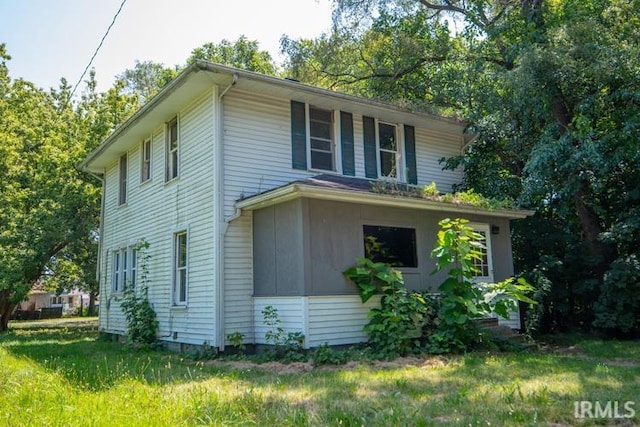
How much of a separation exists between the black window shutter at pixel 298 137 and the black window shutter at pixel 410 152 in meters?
3.00

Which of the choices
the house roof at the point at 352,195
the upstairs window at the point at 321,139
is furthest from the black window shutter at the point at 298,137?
the house roof at the point at 352,195

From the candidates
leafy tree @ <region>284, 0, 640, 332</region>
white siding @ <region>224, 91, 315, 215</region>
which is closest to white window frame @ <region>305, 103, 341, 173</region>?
white siding @ <region>224, 91, 315, 215</region>

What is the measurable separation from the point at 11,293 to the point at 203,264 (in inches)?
493

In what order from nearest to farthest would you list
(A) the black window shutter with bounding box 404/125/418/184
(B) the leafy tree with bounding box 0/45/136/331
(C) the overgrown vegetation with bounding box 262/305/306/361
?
(C) the overgrown vegetation with bounding box 262/305/306/361
(A) the black window shutter with bounding box 404/125/418/184
(B) the leafy tree with bounding box 0/45/136/331

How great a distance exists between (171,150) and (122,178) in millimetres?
3844

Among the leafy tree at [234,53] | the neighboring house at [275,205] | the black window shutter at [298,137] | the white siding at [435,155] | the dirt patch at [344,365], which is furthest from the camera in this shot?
the leafy tree at [234,53]

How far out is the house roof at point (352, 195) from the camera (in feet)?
29.2

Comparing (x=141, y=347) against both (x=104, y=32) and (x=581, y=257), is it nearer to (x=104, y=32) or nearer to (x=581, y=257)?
(x=104, y=32)

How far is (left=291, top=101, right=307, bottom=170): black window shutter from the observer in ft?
37.0

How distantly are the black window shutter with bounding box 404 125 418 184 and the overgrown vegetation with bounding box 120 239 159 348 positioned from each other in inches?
264

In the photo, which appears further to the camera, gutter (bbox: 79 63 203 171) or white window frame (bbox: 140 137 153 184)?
white window frame (bbox: 140 137 153 184)

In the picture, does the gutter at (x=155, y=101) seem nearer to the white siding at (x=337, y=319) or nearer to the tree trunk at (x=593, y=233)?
the white siding at (x=337, y=319)

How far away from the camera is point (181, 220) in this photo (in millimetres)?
11562

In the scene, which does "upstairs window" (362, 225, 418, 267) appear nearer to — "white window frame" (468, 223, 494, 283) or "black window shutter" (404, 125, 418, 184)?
"white window frame" (468, 223, 494, 283)
